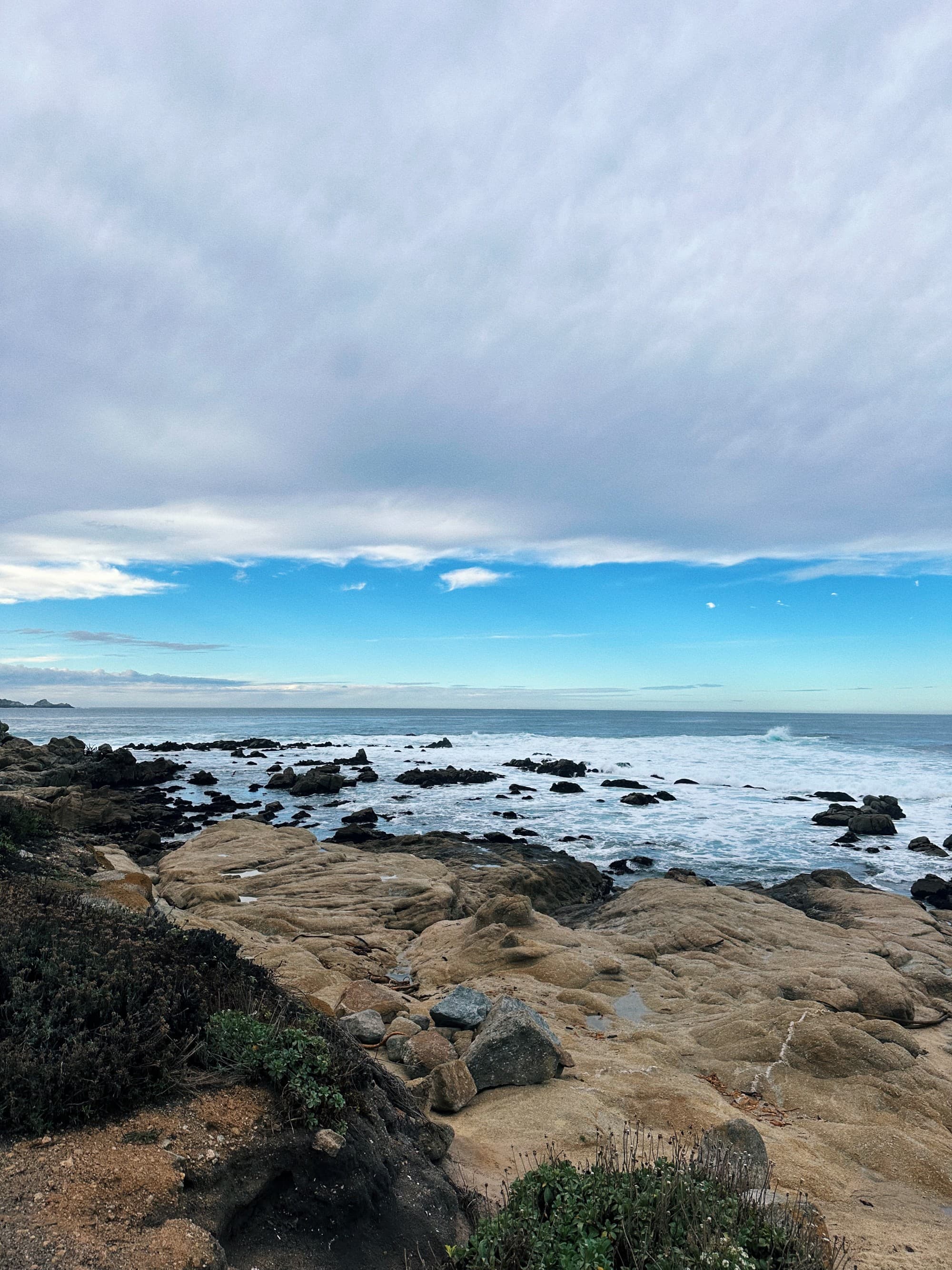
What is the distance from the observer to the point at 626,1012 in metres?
12.0

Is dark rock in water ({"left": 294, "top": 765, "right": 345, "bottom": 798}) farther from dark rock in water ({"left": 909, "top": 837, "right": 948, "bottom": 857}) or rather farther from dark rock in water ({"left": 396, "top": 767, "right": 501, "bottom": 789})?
dark rock in water ({"left": 909, "top": 837, "right": 948, "bottom": 857})

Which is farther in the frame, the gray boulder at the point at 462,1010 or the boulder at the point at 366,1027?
the gray boulder at the point at 462,1010

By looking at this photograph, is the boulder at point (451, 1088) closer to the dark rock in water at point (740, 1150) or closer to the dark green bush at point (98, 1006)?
the dark green bush at point (98, 1006)

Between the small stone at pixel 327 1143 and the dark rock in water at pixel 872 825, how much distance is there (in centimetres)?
3223

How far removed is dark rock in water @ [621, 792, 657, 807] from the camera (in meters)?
39.4

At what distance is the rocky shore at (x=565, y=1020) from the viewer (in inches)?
201

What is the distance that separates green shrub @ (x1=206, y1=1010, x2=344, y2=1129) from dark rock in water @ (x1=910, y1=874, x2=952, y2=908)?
72.9 feet

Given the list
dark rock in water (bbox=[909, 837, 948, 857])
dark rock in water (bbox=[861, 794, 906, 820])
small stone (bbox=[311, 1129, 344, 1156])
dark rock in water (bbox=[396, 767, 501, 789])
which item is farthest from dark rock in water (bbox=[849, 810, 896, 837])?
small stone (bbox=[311, 1129, 344, 1156])

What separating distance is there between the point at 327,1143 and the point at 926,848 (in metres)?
30.8

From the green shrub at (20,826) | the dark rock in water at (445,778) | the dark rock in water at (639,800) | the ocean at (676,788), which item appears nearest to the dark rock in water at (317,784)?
the ocean at (676,788)

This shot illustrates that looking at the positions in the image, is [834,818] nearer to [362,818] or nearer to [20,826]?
[362,818]

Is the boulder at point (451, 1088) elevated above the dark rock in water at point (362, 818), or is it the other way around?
the boulder at point (451, 1088)

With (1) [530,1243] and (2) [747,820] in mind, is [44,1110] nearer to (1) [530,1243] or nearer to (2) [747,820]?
(1) [530,1243]

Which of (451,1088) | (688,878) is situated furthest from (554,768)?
Answer: (451,1088)
